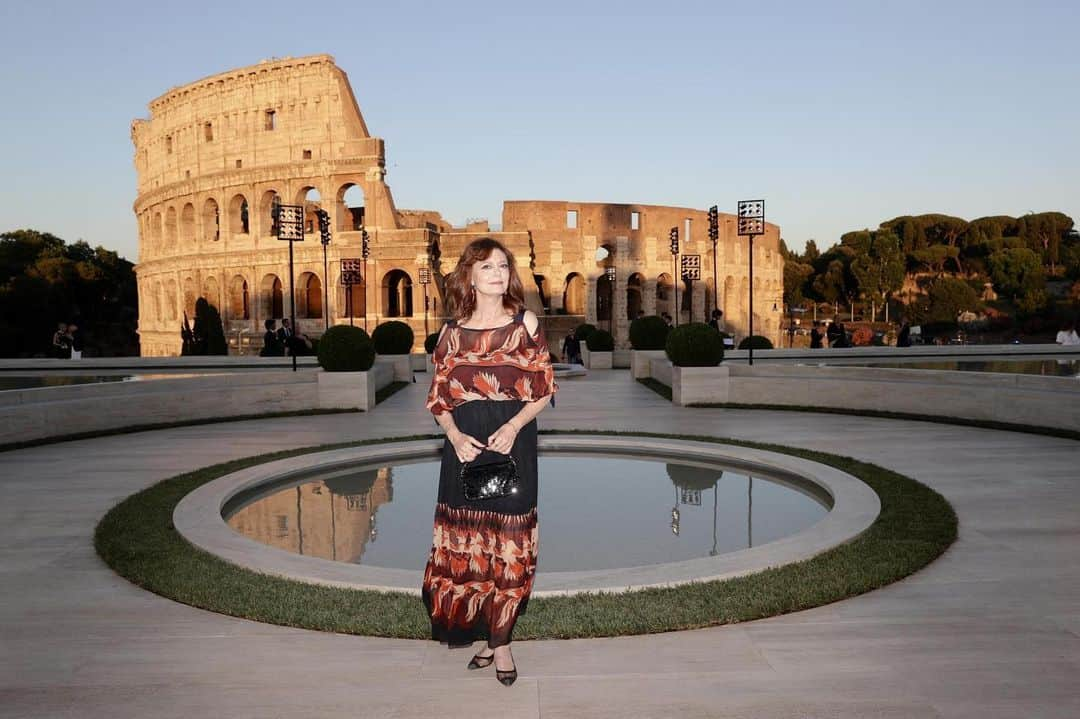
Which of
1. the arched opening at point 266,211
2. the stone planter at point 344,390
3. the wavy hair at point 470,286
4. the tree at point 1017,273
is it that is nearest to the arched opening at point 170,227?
the arched opening at point 266,211

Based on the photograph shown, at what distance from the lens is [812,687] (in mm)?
3777

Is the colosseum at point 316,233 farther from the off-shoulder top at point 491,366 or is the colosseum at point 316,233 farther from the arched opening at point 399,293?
the off-shoulder top at point 491,366

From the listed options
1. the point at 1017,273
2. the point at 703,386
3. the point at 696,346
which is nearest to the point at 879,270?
the point at 1017,273

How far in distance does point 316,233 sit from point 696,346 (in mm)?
40032

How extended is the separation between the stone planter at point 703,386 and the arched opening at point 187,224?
4822cm

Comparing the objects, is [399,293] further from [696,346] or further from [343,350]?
[696,346]

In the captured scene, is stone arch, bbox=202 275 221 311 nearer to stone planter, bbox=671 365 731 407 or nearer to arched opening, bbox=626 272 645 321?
arched opening, bbox=626 272 645 321

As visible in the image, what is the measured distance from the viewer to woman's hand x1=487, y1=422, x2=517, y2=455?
3.77 metres

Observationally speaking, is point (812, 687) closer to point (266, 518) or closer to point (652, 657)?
point (652, 657)

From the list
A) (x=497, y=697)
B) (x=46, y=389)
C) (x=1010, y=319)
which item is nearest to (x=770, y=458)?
(x=497, y=697)

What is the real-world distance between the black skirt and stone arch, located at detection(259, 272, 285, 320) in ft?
162

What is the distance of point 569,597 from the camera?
16.1 ft

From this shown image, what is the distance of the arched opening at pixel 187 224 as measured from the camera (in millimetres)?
54906

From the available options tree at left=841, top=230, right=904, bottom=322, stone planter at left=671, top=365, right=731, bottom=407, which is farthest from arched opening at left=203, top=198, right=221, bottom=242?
tree at left=841, top=230, right=904, bottom=322
